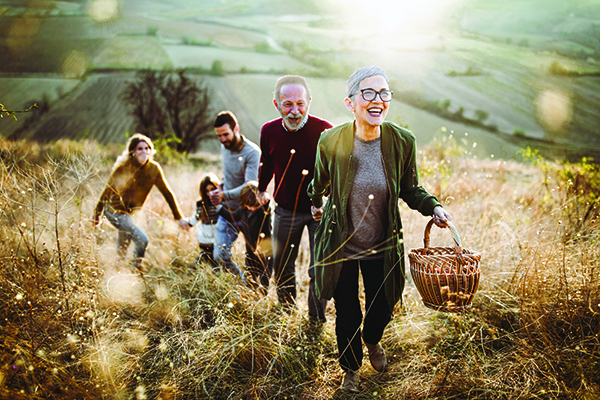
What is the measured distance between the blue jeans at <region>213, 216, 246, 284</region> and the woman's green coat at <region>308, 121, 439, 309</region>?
141 cm

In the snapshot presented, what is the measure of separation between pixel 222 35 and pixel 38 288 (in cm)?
4164

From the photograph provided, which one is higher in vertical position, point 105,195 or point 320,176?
point 320,176

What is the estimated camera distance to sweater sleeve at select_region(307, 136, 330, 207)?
234cm

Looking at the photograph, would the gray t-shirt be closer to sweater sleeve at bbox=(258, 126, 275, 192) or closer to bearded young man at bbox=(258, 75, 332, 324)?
bearded young man at bbox=(258, 75, 332, 324)

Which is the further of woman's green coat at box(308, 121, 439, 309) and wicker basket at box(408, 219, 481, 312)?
woman's green coat at box(308, 121, 439, 309)

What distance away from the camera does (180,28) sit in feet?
128

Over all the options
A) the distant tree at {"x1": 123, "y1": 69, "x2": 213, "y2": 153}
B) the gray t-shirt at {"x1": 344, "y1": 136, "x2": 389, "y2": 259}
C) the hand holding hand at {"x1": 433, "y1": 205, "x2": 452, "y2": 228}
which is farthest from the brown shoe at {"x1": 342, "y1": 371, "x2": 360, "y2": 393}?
the distant tree at {"x1": 123, "y1": 69, "x2": 213, "y2": 153}

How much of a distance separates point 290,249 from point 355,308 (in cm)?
103

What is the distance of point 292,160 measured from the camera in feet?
10.3

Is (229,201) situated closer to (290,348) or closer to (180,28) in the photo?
(290,348)

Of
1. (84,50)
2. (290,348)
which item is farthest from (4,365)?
(84,50)

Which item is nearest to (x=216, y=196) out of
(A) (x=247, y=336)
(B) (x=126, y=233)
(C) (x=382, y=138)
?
(B) (x=126, y=233)

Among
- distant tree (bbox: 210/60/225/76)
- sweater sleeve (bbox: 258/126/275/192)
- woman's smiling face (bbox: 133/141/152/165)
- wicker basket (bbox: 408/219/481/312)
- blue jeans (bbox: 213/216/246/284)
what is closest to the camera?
wicker basket (bbox: 408/219/481/312)

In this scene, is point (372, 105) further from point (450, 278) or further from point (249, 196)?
point (249, 196)
